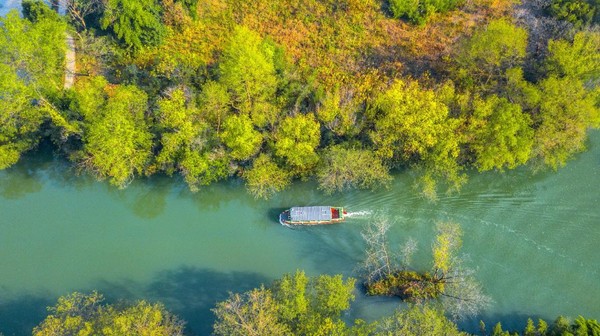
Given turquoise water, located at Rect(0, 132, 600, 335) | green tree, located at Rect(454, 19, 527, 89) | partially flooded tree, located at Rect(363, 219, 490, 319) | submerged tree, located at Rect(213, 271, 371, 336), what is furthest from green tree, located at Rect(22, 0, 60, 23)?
green tree, located at Rect(454, 19, 527, 89)

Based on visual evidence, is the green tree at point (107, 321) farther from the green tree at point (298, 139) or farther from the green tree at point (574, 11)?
the green tree at point (574, 11)

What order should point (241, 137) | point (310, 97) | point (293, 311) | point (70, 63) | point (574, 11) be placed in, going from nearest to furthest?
point (293, 311), point (241, 137), point (310, 97), point (574, 11), point (70, 63)

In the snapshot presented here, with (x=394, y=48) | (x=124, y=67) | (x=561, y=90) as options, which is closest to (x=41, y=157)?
(x=124, y=67)

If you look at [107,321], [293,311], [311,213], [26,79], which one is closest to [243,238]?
[311,213]

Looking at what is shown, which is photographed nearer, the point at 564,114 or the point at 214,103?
the point at 564,114

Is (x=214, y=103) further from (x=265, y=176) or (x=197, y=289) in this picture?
(x=197, y=289)

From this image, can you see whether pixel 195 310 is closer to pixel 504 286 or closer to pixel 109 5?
pixel 504 286
